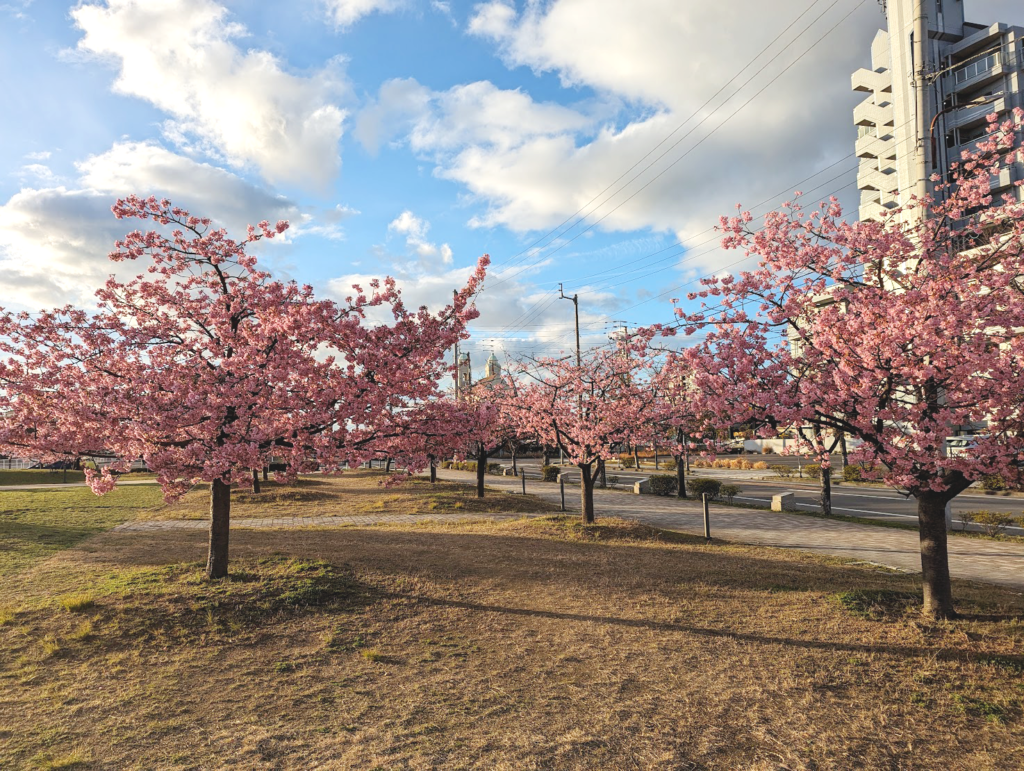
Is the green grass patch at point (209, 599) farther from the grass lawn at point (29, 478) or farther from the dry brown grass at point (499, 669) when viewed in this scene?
the grass lawn at point (29, 478)

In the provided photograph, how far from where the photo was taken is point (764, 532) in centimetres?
1594

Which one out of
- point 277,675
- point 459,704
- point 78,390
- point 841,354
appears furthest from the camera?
point 78,390

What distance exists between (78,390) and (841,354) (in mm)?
9682

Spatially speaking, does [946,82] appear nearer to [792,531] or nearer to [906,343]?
[792,531]

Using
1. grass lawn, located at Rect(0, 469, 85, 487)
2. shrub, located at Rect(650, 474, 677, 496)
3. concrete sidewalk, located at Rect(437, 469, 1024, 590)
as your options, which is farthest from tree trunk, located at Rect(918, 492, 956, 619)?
grass lawn, located at Rect(0, 469, 85, 487)

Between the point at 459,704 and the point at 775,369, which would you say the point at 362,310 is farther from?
the point at 775,369

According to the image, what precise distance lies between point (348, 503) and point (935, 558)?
19.8 meters

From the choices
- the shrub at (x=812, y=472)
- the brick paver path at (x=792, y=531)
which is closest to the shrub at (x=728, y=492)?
the brick paver path at (x=792, y=531)

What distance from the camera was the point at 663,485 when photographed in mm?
26672

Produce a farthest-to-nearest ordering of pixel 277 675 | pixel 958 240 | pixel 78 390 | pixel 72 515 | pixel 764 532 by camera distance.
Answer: pixel 72 515, pixel 764 532, pixel 958 240, pixel 78 390, pixel 277 675

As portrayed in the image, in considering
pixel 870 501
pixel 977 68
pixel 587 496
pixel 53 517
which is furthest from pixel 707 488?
pixel 977 68

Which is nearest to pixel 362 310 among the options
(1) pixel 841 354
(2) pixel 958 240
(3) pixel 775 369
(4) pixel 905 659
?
(3) pixel 775 369

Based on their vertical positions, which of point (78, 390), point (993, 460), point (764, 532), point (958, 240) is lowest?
point (764, 532)

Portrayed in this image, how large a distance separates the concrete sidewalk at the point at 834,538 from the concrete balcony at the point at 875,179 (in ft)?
144
